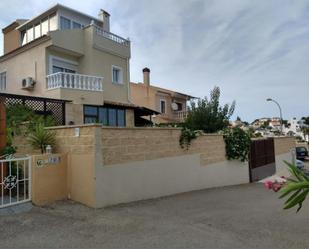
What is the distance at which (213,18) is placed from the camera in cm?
1311

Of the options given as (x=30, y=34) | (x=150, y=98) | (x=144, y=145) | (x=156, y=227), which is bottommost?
(x=156, y=227)

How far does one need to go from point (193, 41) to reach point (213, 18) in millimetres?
2931

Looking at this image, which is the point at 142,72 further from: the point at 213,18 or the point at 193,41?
the point at 213,18

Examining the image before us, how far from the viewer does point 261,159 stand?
19469mm

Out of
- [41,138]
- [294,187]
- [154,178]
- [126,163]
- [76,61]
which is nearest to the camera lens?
[294,187]

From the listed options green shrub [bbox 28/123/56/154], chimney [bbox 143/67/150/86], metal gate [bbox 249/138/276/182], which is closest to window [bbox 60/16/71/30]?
chimney [bbox 143/67/150/86]

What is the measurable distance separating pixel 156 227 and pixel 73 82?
12.2m

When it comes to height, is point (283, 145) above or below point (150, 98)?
below

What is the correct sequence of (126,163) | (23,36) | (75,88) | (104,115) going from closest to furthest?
(126,163) → (75,88) → (104,115) → (23,36)

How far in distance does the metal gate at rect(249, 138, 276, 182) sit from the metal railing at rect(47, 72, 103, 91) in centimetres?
981

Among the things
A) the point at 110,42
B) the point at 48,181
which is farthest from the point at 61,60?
the point at 48,181

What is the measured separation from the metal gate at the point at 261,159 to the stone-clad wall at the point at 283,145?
1.11m

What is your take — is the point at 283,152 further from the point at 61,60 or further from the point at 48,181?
the point at 48,181

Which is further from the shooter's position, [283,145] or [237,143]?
[283,145]
